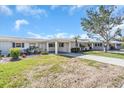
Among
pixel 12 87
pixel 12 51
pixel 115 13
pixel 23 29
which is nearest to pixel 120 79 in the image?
pixel 12 87

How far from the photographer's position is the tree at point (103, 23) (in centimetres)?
3039

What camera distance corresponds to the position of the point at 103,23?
30828 millimetres

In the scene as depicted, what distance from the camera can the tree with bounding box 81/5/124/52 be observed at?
30.4m

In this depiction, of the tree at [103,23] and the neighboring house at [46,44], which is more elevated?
the tree at [103,23]

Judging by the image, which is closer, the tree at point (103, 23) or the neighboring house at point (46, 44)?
the neighboring house at point (46, 44)

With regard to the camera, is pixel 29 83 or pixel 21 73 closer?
pixel 29 83

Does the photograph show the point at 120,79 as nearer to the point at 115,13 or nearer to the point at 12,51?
the point at 12,51

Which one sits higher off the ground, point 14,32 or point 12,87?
point 14,32

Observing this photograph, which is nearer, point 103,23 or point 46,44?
point 103,23

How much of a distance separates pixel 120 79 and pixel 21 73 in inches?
229

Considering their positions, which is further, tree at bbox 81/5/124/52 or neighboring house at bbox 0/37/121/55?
tree at bbox 81/5/124/52

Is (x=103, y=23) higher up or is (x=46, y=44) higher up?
(x=103, y=23)

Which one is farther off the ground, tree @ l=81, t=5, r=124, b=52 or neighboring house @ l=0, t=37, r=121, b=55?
tree @ l=81, t=5, r=124, b=52

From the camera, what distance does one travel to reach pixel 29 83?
10.6 metres
